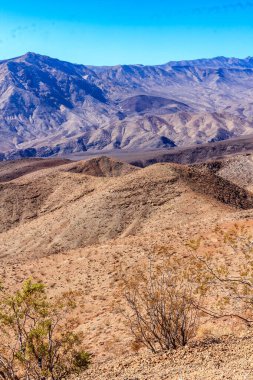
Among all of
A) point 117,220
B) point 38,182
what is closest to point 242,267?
point 117,220

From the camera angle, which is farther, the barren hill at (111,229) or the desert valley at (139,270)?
the barren hill at (111,229)

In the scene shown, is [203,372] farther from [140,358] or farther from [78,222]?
[78,222]

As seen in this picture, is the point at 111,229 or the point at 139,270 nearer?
the point at 139,270

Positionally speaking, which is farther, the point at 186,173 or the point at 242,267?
the point at 186,173

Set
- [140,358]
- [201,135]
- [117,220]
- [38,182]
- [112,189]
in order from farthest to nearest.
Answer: [201,135]
[38,182]
[112,189]
[117,220]
[140,358]

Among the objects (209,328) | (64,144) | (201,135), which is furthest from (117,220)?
(201,135)

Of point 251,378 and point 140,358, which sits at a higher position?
point 251,378

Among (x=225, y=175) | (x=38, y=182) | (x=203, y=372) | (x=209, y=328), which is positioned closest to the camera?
(x=203, y=372)

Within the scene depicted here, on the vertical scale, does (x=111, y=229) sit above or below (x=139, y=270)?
below

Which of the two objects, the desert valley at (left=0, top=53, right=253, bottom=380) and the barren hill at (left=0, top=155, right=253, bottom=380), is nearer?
the desert valley at (left=0, top=53, right=253, bottom=380)
